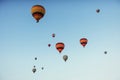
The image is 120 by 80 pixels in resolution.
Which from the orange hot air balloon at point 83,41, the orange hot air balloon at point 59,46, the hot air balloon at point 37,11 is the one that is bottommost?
the orange hot air balloon at point 59,46

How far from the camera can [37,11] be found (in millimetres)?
29641

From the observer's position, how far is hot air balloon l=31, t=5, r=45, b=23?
29656mm

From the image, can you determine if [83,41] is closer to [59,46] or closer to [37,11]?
[59,46]

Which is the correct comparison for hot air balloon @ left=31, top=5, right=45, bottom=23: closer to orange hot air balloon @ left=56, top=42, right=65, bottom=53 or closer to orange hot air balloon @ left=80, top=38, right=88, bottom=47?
orange hot air balloon @ left=56, top=42, right=65, bottom=53

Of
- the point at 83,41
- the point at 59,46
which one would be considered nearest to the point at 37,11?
the point at 59,46

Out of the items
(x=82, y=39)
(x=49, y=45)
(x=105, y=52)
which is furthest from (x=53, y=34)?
(x=105, y=52)

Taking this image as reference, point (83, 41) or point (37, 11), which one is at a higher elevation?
point (37, 11)

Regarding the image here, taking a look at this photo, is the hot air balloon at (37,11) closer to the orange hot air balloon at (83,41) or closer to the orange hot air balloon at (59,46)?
the orange hot air balloon at (59,46)

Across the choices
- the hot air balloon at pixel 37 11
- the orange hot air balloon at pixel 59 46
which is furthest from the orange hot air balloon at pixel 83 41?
Result: the hot air balloon at pixel 37 11

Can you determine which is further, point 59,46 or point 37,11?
point 59,46

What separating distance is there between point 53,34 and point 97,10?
8.51 meters

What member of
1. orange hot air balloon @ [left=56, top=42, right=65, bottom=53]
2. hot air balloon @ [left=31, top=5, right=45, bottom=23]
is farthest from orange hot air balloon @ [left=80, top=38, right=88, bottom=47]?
hot air balloon @ [left=31, top=5, right=45, bottom=23]

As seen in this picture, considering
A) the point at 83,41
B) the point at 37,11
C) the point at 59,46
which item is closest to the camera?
the point at 37,11

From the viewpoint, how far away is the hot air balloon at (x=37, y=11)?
29.7 meters
